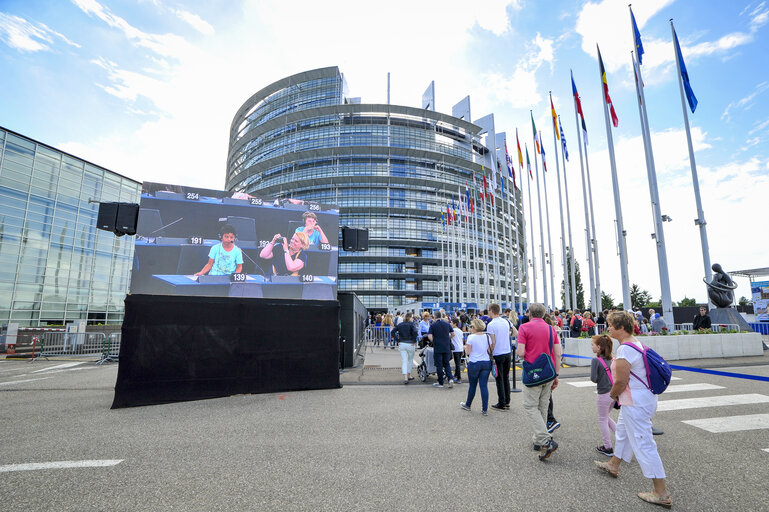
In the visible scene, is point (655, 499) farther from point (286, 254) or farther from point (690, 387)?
point (286, 254)

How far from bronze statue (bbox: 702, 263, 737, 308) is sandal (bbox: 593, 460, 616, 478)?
55.3 feet

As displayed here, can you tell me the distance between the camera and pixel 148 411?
6883 mm

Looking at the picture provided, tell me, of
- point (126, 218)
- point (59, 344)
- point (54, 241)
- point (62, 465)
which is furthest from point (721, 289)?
point (54, 241)

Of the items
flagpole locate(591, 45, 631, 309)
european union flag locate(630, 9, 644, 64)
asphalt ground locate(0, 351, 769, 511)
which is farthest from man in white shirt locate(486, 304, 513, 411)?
european union flag locate(630, 9, 644, 64)

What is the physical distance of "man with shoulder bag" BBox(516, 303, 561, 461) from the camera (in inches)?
173

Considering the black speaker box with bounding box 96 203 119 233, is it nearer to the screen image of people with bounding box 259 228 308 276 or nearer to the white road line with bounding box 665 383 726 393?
the screen image of people with bounding box 259 228 308 276

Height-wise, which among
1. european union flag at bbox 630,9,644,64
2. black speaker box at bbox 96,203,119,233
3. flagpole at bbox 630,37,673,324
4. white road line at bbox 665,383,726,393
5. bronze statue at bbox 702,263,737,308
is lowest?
white road line at bbox 665,383,726,393

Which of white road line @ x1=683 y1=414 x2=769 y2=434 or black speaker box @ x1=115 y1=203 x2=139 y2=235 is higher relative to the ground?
black speaker box @ x1=115 y1=203 x2=139 y2=235

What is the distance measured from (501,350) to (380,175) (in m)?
54.0

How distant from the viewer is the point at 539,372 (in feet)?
14.6

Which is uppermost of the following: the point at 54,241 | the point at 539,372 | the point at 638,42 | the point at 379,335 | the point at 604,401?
the point at 638,42

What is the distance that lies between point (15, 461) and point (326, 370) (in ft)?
19.0

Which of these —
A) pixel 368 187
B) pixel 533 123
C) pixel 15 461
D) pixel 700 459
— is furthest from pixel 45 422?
pixel 368 187

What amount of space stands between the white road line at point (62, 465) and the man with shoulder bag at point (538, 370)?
17.2 ft
